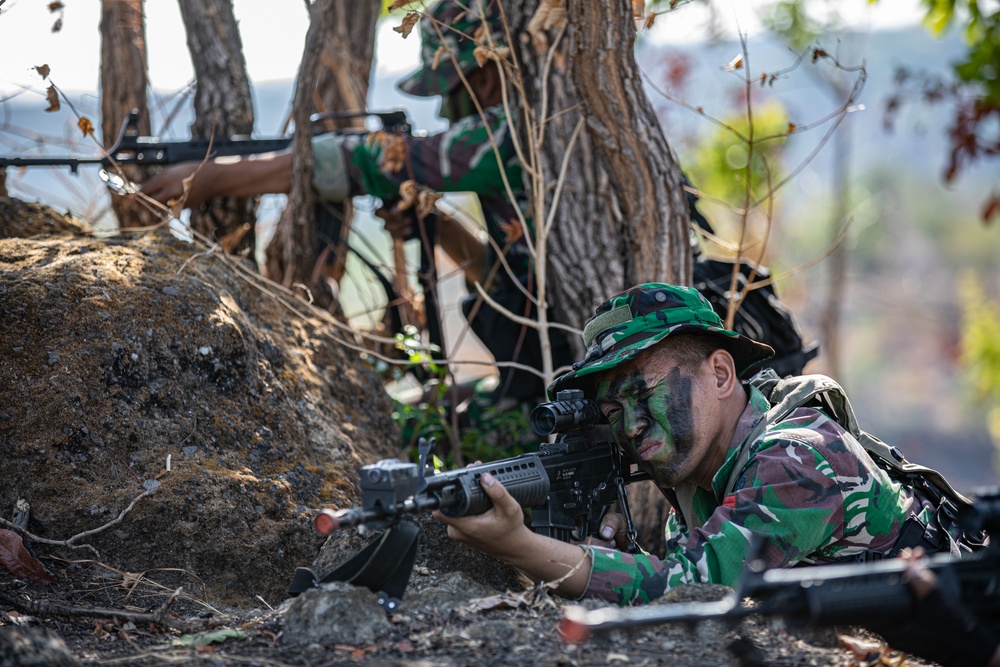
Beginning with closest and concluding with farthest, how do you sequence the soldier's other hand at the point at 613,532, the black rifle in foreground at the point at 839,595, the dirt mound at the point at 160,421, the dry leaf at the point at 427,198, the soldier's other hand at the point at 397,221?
1. the black rifle in foreground at the point at 839,595
2. the dirt mound at the point at 160,421
3. the soldier's other hand at the point at 613,532
4. the dry leaf at the point at 427,198
5. the soldier's other hand at the point at 397,221

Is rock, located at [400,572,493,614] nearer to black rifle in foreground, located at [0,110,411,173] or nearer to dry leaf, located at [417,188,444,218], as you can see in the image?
dry leaf, located at [417,188,444,218]

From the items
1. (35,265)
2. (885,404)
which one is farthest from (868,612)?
(885,404)

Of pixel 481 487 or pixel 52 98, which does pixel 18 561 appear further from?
pixel 52 98

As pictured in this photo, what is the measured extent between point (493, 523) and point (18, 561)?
1.66 m

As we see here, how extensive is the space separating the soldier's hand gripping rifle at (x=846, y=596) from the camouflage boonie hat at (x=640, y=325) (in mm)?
1201

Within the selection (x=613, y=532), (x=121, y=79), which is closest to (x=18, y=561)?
(x=613, y=532)

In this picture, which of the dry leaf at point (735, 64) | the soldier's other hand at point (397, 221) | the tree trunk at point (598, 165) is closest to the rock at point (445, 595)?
the tree trunk at point (598, 165)

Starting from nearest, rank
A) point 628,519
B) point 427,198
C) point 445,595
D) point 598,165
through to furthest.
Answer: point 445,595 → point 628,519 → point 598,165 → point 427,198

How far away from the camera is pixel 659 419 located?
330cm

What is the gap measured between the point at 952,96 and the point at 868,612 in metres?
5.71

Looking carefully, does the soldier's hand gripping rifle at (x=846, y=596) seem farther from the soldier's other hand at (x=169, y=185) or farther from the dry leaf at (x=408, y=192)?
the soldier's other hand at (x=169, y=185)

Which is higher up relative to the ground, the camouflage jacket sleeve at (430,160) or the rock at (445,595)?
the camouflage jacket sleeve at (430,160)

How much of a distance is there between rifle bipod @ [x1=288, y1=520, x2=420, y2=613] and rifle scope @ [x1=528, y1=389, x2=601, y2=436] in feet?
2.04

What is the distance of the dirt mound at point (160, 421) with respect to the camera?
350 centimetres
